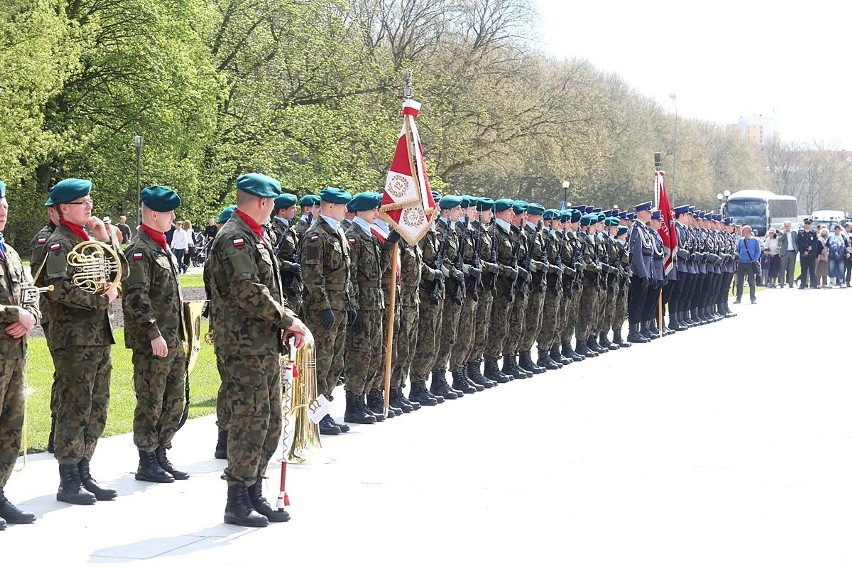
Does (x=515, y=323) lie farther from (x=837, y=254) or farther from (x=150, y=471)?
(x=837, y=254)

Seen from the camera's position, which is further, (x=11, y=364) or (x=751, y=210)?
(x=751, y=210)

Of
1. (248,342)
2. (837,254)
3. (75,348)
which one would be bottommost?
(837,254)

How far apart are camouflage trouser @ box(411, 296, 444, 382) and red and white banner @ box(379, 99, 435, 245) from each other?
870 millimetres

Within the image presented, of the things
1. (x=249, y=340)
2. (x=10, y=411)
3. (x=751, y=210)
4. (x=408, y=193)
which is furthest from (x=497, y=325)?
(x=751, y=210)

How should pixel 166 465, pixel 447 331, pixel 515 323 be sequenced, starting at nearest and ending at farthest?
pixel 166 465, pixel 447 331, pixel 515 323

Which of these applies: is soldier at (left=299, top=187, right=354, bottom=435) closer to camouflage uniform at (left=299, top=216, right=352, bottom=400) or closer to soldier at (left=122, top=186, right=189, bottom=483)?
camouflage uniform at (left=299, top=216, right=352, bottom=400)

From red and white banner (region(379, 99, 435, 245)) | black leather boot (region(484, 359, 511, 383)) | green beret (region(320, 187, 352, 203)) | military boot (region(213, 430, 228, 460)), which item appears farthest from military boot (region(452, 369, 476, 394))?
military boot (region(213, 430, 228, 460))

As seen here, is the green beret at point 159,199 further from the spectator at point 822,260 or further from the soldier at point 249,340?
the spectator at point 822,260

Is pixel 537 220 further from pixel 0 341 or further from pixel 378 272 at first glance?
pixel 0 341

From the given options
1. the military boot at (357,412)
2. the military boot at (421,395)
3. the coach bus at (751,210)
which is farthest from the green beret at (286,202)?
the coach bus at (751,210)

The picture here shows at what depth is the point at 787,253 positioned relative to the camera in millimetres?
45094

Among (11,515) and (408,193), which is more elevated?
(408,193)

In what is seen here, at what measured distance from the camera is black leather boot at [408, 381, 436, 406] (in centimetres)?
1310

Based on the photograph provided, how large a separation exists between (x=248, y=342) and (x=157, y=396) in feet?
4.77
